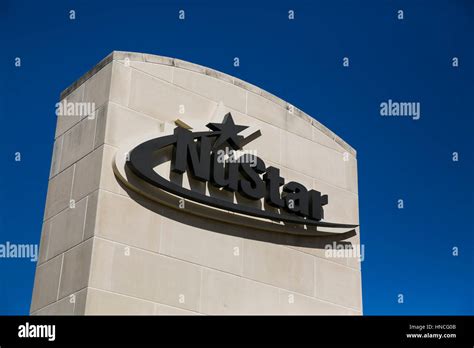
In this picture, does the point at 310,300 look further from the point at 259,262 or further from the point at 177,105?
the point at 177,105

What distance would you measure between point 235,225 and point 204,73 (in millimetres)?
2935

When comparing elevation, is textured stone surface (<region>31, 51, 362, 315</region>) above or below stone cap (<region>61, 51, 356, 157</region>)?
below

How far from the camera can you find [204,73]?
13000 millimetres

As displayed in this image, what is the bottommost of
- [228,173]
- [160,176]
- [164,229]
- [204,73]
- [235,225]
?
[164,229]

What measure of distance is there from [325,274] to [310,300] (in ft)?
2.27

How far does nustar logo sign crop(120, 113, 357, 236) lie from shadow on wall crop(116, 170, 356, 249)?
14cm

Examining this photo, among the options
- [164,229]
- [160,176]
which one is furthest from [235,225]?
[160,176]

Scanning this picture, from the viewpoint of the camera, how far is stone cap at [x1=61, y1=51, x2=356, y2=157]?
12.1m

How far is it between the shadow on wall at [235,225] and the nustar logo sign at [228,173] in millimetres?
136

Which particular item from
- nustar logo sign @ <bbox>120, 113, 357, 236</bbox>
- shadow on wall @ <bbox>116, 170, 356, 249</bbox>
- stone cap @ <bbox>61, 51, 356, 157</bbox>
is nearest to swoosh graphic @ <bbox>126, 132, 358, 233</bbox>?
nustar logo sign @ <bbox>120, 113, 357, 236</bbox>

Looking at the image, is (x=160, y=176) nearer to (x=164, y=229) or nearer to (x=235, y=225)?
(x=164, y=229)

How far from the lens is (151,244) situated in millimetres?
11047

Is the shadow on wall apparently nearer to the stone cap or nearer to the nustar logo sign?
the nustar logo sign
